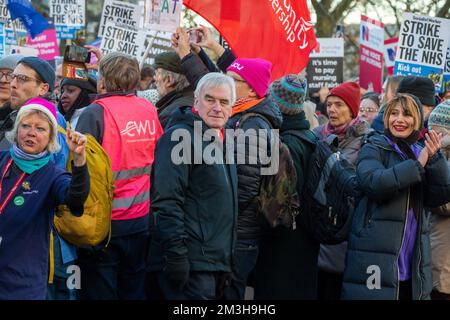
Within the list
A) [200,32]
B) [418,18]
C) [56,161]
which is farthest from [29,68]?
[418,18]

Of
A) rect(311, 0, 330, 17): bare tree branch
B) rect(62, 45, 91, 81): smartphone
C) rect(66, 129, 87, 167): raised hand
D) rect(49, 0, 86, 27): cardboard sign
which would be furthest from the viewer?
rect(311, 0, 330, 17): bare tree branch

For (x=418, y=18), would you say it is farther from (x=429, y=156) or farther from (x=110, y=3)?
(x=429, y=156)

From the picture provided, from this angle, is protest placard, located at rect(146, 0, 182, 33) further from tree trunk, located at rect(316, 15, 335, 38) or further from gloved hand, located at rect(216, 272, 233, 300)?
tree trunk, located at rect(316, 15, 335, 38)

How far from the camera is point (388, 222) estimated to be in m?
5.91

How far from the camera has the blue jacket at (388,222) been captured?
5.83 meters

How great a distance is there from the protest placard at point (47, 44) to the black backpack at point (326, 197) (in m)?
7.89

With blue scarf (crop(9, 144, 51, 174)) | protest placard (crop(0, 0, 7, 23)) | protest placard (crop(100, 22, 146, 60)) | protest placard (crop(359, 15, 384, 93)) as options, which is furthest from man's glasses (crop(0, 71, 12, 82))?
protest placard (crop(359, 15, 384, 93))

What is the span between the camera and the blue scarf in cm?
506

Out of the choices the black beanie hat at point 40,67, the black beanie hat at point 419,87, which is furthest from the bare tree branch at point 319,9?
the black beanie hat at point 40,67

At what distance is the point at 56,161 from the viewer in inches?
219

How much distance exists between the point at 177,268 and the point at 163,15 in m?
4.90

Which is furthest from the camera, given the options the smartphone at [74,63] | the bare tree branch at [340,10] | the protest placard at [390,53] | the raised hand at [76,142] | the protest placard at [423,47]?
the bare tree branch at [340,10]

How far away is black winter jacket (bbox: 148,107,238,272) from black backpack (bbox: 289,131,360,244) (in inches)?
45.7

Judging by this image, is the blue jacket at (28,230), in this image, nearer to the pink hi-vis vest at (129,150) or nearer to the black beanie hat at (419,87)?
the pink hi-vis vest at (129,150)
